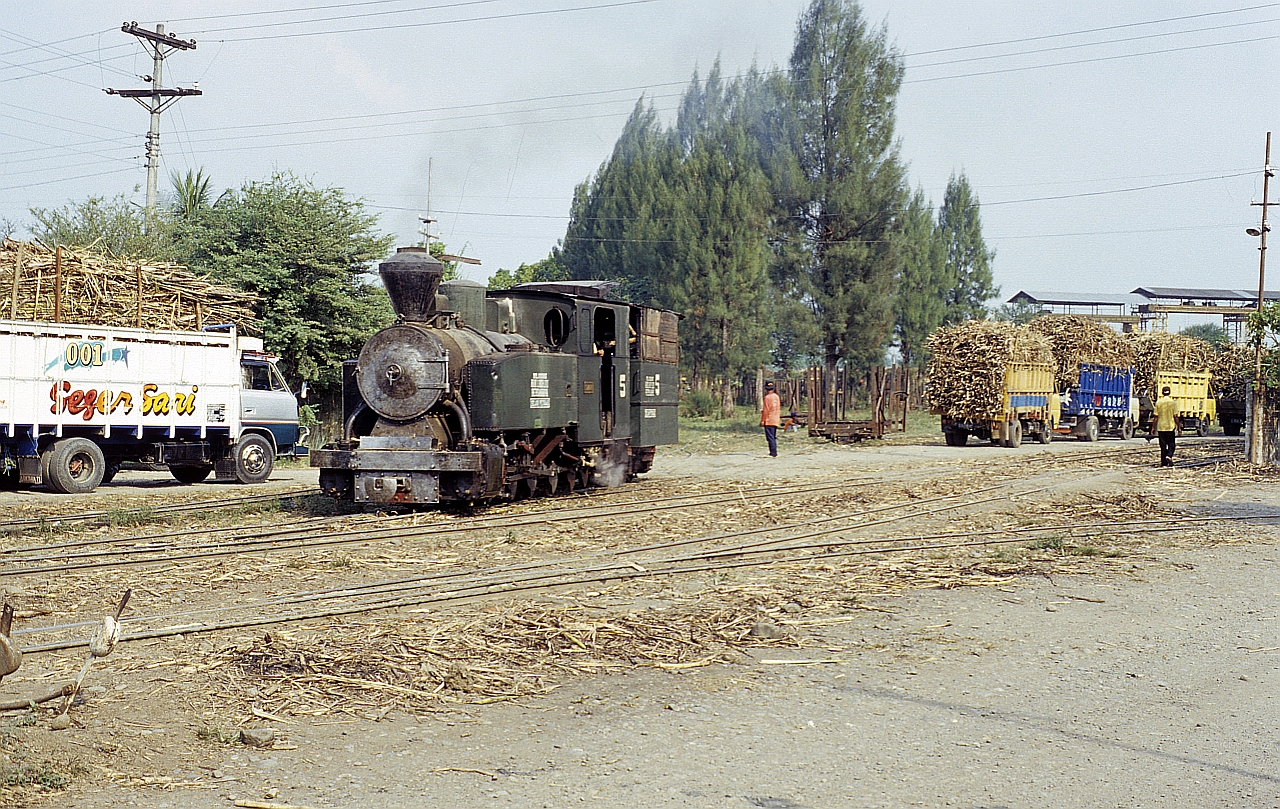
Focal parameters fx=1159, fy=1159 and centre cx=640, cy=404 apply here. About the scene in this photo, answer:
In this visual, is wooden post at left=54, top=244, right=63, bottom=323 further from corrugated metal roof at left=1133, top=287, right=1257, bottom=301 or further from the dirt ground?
corrugated metal roof at left=1133, top=287, right=1257, bottom=301

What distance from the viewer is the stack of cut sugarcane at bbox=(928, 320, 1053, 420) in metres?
30.2

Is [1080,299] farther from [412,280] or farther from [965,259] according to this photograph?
[412,280]

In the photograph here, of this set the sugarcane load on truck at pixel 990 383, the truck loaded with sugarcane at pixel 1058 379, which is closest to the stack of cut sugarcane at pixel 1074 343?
the truck loaded with sugarcane at pixel 1058 379

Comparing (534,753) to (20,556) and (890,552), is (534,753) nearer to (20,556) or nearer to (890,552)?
(890,552)

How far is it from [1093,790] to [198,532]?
9.85 meters

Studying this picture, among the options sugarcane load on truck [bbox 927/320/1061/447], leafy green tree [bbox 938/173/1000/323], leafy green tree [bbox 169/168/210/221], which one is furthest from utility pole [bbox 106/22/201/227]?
leafy green tree [bbox 938/173/1000/323]

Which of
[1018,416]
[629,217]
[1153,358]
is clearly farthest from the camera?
[629,217]

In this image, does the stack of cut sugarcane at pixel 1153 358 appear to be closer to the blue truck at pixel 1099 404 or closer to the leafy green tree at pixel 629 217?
the blue truck at pixel 1099 404

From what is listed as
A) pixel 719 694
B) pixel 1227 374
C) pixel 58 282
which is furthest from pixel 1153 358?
pixel 719 694

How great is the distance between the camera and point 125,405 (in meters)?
17.8

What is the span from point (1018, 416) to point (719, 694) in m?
26.4

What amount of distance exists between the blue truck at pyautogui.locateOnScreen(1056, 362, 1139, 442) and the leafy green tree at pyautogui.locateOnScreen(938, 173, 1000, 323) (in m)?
29.9

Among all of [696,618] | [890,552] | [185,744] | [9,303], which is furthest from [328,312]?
[185,744]

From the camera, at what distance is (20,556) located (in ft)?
34.9
